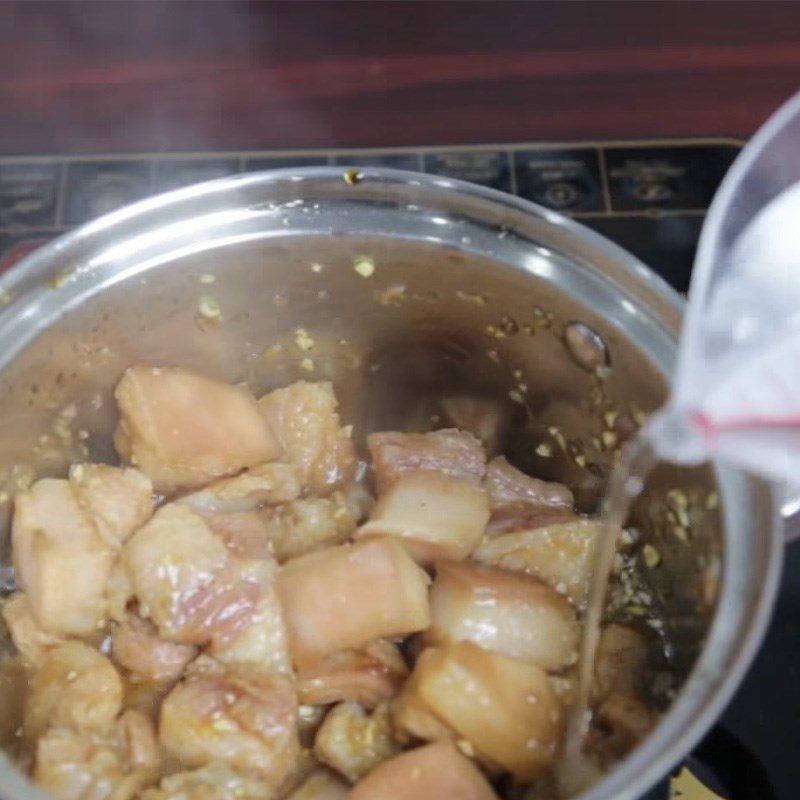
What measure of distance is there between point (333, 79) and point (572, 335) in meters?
0.75

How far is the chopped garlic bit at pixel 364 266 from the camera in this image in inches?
46.9

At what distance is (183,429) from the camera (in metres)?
1.18

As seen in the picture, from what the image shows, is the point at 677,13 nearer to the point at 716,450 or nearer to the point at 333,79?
the point at 333,79

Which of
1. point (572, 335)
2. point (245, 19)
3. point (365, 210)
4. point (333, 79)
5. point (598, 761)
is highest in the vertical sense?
point (245, 19)

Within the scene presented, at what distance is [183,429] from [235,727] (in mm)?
321

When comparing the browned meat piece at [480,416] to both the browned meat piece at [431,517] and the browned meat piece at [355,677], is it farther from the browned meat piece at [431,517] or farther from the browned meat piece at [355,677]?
the browned meat piece at [355,677]

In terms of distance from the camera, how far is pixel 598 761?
1013mm

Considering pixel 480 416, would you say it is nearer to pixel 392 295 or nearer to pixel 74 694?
pixel 392 295

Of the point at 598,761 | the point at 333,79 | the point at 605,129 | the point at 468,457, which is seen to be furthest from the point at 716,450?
the point at 333,79

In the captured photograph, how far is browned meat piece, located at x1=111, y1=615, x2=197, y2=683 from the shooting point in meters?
1.11

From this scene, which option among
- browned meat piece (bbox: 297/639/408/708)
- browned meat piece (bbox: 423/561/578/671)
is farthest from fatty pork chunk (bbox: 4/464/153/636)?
browned meat piece (bbox: 423/561/578/671)

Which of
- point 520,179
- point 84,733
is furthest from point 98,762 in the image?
point 520,179

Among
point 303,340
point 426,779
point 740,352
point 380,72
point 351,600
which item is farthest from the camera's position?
point 380,72

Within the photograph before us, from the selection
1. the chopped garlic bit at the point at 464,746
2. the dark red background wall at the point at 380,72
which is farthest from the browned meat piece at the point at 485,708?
the dark red background wall at the point at 380,72
